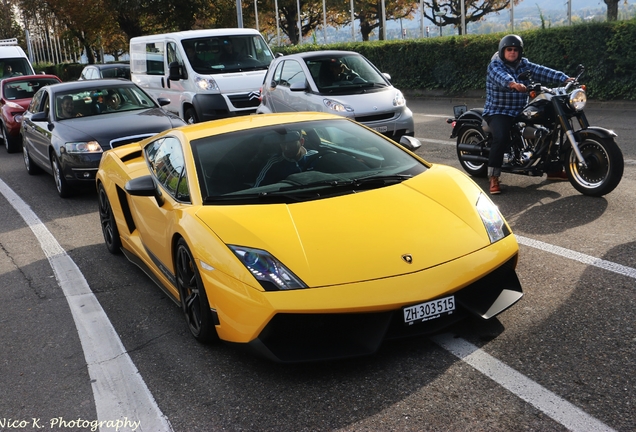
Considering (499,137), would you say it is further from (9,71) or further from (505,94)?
(9,71)

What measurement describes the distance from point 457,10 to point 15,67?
46.0 feet

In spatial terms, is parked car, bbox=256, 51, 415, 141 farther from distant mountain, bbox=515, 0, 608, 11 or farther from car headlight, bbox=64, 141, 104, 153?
distant mountain, bbox=515, 0, 608, 11

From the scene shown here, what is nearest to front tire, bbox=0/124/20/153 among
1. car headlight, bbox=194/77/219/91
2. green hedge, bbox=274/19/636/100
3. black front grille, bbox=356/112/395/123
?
car headlight, bbox=194/77/219/91

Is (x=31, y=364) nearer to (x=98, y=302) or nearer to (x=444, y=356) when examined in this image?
(x=98, y=302)

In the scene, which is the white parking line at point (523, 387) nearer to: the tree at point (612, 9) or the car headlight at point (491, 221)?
the car headlight at point (491, 221)

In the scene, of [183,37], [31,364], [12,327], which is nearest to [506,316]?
[31,364]

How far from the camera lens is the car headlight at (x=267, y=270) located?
3.96 metres

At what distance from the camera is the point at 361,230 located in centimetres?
434

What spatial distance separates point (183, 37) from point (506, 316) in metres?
12.1

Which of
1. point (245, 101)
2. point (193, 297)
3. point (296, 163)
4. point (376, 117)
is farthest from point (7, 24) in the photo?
point (193, 297)

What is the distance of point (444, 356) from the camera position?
13.7 feet

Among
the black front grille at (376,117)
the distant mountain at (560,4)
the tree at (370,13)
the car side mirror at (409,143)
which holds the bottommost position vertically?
the black front grille at (376,117)

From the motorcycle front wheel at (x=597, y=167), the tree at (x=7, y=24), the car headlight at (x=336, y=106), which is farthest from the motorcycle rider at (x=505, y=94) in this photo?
the tree at (x=7, y=24)

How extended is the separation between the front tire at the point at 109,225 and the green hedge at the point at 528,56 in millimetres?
11795
